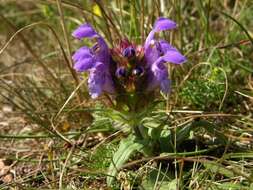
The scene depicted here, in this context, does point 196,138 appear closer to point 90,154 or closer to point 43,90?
point 90,154

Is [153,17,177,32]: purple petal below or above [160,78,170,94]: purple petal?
above

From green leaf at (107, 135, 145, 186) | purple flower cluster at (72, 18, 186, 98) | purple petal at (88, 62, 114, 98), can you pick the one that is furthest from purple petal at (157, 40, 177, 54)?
green leaf at (107, 135, 145, 186)

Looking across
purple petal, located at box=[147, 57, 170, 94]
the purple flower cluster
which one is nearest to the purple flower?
the purple flower cluster

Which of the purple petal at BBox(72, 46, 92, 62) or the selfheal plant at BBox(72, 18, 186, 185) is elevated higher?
the purple petal at BBox(72, 46, 92, 62)

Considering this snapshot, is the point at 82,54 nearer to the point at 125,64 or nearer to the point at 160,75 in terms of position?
the point at 125,64

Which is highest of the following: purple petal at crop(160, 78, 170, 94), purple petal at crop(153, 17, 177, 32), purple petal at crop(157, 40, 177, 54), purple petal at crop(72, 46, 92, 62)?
purple petal at crop(153, 17, 177, 32)

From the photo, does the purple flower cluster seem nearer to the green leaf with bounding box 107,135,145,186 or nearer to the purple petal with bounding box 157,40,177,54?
the purple petal with bounding box 157,40,177,54

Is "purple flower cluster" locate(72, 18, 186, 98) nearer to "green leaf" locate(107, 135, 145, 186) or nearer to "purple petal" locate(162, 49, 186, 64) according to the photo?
"purple petal" locate(162, 49, 186, 64)

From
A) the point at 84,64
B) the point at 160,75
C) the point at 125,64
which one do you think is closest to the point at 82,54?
the point at 84,64
